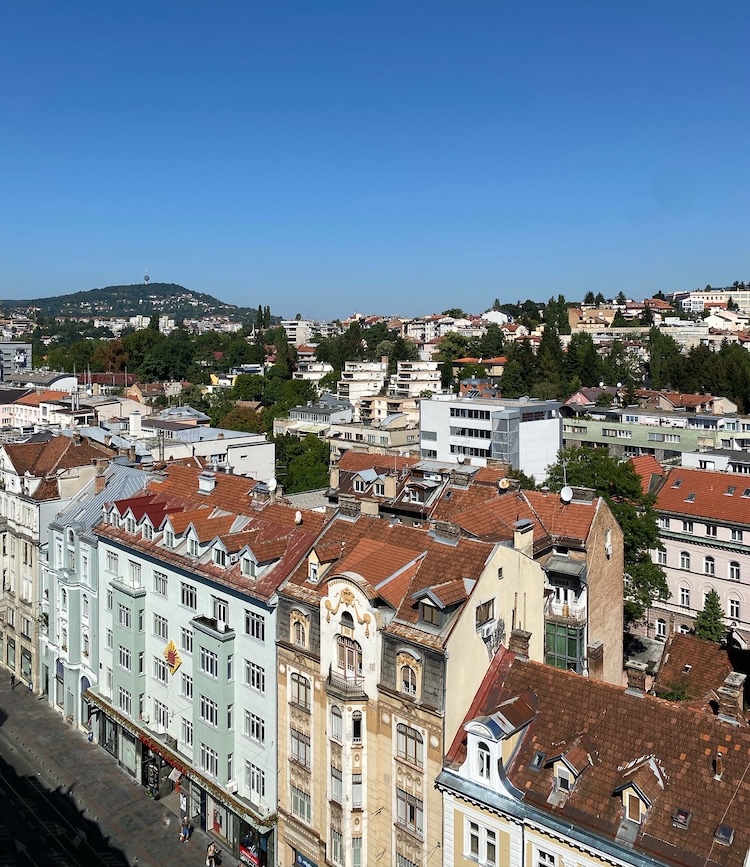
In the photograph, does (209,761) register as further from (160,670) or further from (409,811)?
(409,811)

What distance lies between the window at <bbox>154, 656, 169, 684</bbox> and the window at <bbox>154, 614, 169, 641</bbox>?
45.2 inches

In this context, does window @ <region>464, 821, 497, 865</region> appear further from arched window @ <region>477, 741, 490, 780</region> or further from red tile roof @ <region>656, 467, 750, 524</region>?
red tile roof @ <region>656, 467, 750, 524</region>

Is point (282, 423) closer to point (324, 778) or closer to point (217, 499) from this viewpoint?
point (217, 499)

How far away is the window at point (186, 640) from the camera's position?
34531mm

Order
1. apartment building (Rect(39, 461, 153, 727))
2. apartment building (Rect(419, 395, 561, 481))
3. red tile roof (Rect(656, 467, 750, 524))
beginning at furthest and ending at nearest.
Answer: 1. apartment building (Rect(419, 395, 561, 481))
2. red tile roof (Rect(656, 467, 750, 524))
3. apartment building (Rect(39, 461, 153, 727))

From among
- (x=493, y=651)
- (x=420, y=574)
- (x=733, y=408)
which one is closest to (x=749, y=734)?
(x=493, y=651)

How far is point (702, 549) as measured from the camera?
55.3 m

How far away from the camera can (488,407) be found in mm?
86750

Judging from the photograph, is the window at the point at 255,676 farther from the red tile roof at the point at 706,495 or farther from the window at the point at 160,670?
the red tile roof at the point at 706,495

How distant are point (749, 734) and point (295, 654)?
49.5 feet

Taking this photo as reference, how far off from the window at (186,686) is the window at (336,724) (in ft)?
31.4

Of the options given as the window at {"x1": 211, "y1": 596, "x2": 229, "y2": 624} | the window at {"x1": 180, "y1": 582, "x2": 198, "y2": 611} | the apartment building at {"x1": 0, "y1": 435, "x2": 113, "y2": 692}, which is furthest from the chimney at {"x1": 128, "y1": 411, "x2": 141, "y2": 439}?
the window at {"x1": 211, "y1": 596, "x2": 229, "y2": 624}

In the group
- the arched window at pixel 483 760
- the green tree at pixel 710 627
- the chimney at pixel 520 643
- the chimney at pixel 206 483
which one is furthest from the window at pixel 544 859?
the green tree at pixel 710 627

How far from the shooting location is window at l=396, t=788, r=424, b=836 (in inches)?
997
